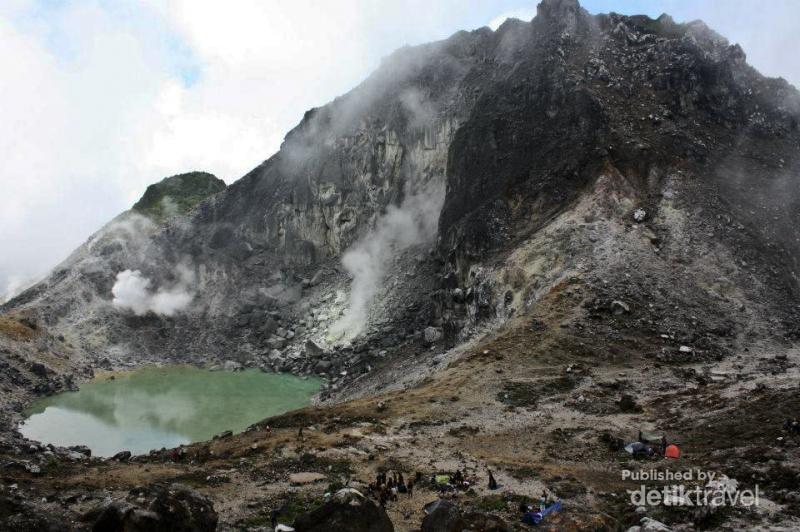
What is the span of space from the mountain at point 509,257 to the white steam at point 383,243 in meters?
0.29

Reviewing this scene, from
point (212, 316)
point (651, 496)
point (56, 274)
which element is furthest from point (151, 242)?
point (651, 496)

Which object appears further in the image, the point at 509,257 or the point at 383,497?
the point at 509,257

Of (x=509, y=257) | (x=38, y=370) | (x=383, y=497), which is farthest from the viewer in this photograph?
(x=38, y=370)

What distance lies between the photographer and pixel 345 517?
1325 centimetres

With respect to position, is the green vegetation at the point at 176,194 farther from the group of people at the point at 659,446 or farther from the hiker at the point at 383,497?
the group of people at the point at 659,446

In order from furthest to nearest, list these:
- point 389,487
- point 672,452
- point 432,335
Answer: point 432,335 < point 672,452 < point 389,487

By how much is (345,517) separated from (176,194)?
356 ft

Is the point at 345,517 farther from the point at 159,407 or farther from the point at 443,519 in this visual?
the point at 159,407

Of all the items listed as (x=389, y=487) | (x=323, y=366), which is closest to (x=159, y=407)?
(x=323, y=366)

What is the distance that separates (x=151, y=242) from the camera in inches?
3376

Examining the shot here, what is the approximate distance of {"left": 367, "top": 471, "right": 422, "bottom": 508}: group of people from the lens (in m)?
18.0

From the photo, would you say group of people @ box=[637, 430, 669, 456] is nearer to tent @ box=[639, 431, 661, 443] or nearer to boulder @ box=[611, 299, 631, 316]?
tent @ box=[639, 431, 661, 443]

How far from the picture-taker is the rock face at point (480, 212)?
43.5 meters

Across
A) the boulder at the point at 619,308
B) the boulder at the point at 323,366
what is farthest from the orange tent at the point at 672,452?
the boulder at the point at 323,366
